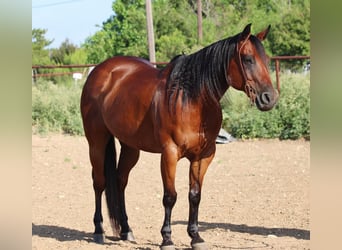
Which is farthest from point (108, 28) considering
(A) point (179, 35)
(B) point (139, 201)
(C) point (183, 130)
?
(C) point (183, 130)

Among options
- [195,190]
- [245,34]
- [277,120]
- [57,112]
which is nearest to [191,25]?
[57,112]

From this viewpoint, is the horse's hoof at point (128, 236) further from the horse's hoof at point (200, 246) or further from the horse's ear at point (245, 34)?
the horse's ear at point (245, 34)

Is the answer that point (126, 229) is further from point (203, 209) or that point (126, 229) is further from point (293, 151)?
point (293, 151)

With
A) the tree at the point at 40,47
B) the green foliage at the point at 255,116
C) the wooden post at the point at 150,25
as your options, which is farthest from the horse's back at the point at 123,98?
→ the tree at the point at 40,47

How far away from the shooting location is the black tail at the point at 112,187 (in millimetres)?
4707

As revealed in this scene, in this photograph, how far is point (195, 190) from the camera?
13.5 ft

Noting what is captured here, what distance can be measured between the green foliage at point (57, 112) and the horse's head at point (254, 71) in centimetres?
933

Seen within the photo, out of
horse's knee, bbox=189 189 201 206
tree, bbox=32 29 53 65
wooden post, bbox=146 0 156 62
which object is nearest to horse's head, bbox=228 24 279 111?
horse's knee, bbox=189 189 201 206

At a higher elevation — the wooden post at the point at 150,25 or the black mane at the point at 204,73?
the wooden post at the point at 150,25

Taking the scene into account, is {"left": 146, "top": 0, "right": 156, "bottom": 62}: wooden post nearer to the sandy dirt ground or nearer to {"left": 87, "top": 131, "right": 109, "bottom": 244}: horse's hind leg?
the sandy dirt ground

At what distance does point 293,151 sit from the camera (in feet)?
33.2

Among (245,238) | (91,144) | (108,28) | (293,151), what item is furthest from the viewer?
(108,28)
